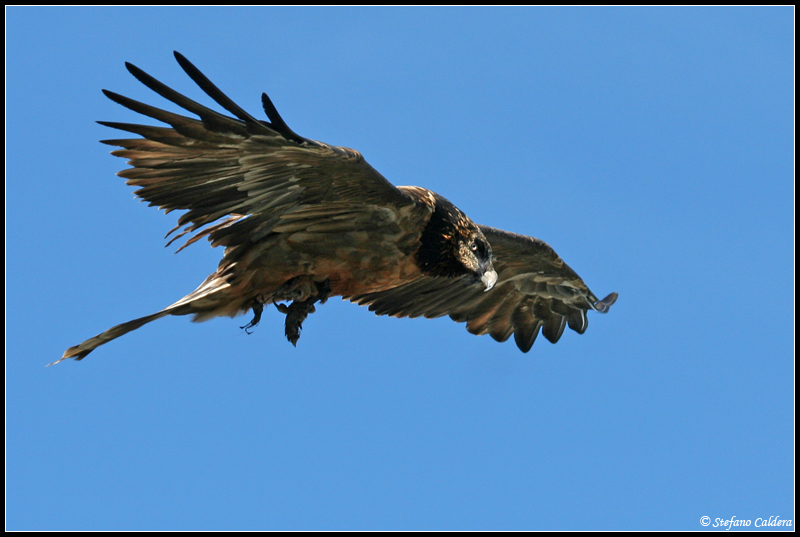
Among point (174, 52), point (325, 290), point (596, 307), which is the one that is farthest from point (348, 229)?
point (596, 307)

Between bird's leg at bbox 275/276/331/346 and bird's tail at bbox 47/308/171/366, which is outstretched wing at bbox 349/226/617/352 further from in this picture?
bird's tail at bbox 47/308/171/366

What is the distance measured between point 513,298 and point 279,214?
3683 mm

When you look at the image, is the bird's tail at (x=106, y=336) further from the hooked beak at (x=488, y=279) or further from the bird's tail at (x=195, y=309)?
the hooked beak at (x=488, y=279)

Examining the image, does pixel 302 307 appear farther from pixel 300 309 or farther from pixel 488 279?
pixel 488 279

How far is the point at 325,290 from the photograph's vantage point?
7984 mm

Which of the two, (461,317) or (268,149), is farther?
(461,317)

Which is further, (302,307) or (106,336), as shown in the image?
(302,307)

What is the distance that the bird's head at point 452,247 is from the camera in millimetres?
7906

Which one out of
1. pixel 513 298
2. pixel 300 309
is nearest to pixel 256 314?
pixel 300 309

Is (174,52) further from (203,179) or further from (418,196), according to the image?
(418,196)

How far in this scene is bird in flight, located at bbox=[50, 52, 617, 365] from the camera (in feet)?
21.4

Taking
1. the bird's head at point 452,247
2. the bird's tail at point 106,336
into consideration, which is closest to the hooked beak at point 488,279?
the bird's head at point 452,247

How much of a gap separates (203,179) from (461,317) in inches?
160

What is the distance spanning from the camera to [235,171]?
6.91m
